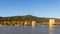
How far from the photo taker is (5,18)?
3551 inches

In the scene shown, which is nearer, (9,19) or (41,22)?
(41,22)

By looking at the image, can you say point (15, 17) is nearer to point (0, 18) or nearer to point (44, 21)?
point (0, 18)

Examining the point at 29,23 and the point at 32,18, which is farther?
the point at 32,18

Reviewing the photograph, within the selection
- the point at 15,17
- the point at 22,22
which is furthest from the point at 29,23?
the point at 15,17

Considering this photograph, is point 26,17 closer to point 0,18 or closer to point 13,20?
point 13,20

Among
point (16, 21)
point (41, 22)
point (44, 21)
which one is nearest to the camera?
point (44, 21)

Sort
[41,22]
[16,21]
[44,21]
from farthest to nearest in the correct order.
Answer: [16,21]
[41,22]
[44,21]

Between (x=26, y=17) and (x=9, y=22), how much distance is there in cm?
815

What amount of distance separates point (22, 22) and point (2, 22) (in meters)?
10.2

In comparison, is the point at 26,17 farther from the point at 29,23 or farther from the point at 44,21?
the point at 44,21

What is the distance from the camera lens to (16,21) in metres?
85.6

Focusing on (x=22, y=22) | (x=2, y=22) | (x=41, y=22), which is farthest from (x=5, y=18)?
(x=41, y=22)

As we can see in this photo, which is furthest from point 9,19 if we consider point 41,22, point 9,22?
point 41,22

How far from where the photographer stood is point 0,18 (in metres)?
86.4
